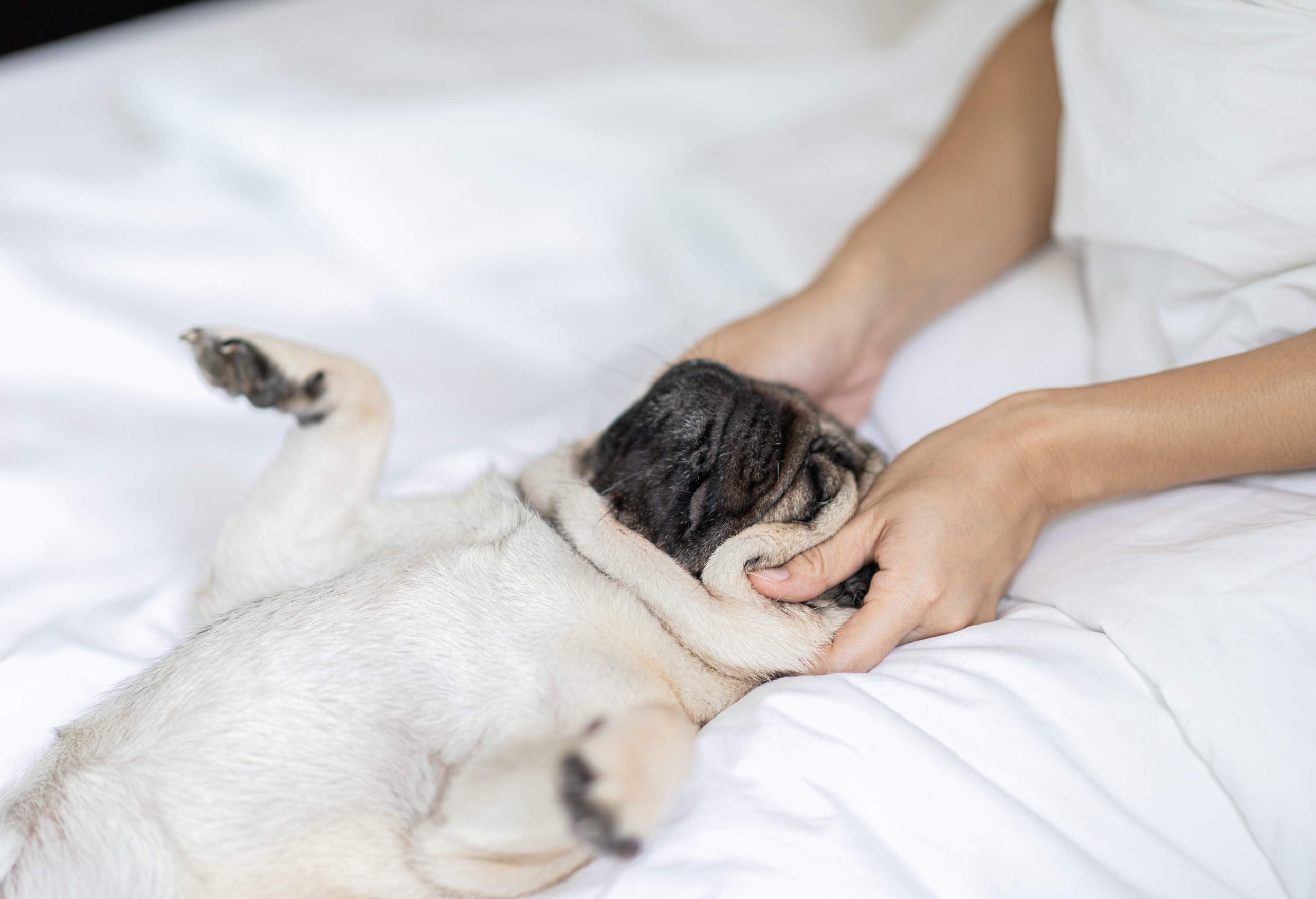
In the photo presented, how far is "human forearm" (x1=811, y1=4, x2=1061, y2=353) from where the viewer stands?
2.14 m

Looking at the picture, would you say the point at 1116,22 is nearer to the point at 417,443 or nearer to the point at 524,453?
the point at 524,453

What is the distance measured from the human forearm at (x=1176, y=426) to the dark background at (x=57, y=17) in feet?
14.0

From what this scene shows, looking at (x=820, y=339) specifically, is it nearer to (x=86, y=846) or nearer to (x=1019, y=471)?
(x=1019, y=471)

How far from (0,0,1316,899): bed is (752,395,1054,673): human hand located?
0.22 feet

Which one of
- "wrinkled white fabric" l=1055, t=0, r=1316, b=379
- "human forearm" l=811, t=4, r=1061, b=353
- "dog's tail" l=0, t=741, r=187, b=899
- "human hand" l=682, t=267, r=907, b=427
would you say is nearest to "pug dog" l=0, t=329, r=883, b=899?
"dog's tail" l=0, t=741, r=187, b=899

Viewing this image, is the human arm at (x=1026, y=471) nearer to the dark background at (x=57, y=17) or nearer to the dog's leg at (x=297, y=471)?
the dog's leg at (x=297, y=471)

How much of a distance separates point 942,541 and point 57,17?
→ 4424 millimetres

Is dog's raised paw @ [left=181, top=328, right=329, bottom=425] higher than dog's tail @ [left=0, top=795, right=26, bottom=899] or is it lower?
higher

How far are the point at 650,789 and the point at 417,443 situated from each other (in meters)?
1.37

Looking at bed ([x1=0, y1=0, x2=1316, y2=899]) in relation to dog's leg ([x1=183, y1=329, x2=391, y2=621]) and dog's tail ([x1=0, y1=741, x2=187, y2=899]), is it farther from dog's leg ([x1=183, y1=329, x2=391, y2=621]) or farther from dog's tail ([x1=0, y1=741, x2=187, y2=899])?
dog's tail ([x1=0, y1=741, x2=187, y2=899])

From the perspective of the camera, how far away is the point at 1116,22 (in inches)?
67.9

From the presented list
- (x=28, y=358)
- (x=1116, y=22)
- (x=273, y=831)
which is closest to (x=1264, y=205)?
(x=1116, y=22)

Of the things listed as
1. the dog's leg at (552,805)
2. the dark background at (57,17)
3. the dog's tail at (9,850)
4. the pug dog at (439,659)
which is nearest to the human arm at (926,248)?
the pug dog at (439,659)

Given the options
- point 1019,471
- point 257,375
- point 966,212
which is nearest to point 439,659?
point 257,375
